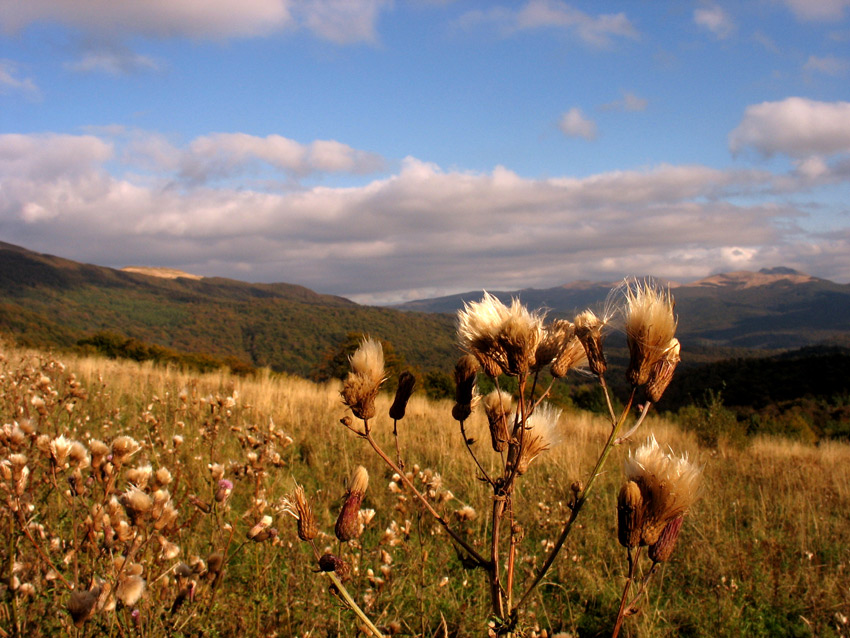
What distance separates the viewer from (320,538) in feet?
10.4

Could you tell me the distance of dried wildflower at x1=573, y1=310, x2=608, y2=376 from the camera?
1123mm

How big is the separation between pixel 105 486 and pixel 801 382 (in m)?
51.8

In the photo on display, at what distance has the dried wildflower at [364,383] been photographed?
1209mm

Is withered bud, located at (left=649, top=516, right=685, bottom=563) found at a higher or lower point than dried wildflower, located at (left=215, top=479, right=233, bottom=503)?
higher

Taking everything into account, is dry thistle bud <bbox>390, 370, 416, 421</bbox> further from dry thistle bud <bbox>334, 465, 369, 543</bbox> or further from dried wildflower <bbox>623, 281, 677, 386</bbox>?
dried wildflower <bbox>623, 281, 677, 386</bbox>

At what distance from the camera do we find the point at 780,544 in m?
4.25

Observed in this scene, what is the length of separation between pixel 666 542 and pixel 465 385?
554mm

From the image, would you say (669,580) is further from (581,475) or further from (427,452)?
(427,452)

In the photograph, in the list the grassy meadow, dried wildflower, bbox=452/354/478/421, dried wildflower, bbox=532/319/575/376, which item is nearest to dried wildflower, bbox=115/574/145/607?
the grassy meadow

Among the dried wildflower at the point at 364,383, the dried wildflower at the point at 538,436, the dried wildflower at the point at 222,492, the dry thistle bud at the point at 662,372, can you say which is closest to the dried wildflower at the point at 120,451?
the dried wildflower at the point at 222,492

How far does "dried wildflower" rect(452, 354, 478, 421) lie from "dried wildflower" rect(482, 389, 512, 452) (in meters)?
0.06

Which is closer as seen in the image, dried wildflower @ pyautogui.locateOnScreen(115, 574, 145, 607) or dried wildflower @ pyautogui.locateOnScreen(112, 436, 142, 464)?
dried wildflower @ pyautogui.locateOnScreen(115, 574, 145, 607)

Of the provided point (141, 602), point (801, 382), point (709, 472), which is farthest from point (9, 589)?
point (801, 382)

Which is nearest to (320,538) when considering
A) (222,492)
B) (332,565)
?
(222,492)
